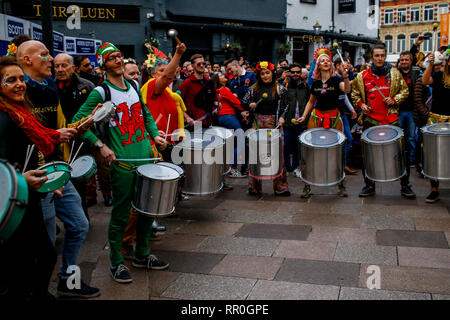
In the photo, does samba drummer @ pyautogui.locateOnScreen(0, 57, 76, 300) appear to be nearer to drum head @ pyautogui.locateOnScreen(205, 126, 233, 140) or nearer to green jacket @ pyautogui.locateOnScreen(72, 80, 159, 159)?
green jacket @ pyautogui.locateOnScreen(72, 80, 159, 159)

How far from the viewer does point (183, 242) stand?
17.6ft

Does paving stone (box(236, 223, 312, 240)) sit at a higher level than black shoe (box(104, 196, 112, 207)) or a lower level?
lower

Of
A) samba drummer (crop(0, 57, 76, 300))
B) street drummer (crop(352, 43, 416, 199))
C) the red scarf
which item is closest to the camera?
samba drummer (crop(0, 57, 76, 300))

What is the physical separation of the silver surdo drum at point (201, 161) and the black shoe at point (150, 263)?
1.71 metres

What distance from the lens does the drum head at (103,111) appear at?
370 cm

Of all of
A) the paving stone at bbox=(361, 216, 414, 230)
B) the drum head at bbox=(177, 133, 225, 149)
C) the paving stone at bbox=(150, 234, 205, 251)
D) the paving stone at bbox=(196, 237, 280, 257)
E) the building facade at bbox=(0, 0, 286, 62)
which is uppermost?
the building facade at bbox=(0, 0, 286, 62)

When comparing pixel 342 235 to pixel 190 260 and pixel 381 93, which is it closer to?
pixel 190 260

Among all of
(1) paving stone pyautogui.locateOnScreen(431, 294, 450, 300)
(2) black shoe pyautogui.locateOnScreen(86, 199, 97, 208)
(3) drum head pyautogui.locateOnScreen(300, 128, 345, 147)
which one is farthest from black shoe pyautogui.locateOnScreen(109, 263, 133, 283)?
(3) drum head pyautogui.locateOnScreen(300, 128, 345, 147)

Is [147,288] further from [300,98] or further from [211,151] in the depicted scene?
[300,98]

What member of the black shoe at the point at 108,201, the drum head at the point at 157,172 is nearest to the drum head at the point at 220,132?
the black shoe at the point at 108,201

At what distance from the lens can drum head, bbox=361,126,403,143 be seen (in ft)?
20.7

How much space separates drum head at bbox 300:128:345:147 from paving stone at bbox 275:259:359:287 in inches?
84.6
